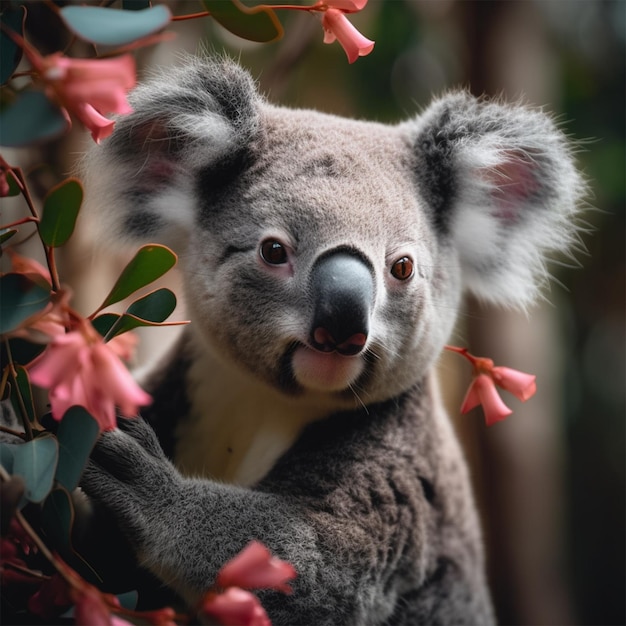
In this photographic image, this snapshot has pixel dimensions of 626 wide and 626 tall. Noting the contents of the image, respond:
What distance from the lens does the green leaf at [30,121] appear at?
98cm

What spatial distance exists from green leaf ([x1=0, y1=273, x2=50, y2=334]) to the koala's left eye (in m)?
0.95

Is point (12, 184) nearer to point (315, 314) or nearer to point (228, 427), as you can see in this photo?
point (315, 314)

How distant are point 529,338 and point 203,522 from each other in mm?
4310

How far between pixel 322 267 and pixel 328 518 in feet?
2.09

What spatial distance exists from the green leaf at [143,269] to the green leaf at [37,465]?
27 cm

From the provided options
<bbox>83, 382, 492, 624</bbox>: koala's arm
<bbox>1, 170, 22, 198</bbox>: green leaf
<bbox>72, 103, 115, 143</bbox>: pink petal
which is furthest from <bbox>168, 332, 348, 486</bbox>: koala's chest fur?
<bbox>72, 103, 115, 143</bbox>: pink petal

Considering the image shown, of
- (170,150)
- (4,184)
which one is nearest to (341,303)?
(4,184)

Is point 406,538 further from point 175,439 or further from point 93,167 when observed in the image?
point 93,167

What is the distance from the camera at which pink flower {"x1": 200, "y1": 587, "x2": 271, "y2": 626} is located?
1004mm

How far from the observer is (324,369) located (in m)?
1.83

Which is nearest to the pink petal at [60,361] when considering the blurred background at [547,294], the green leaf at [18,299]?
the green leaf at [18,299]

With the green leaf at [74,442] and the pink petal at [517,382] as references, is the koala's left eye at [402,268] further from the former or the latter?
the green leaf at [74,442]

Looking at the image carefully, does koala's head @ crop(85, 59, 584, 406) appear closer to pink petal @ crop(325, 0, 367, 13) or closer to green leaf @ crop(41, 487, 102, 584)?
pink petal @ crop(325, 0, 367, 13)

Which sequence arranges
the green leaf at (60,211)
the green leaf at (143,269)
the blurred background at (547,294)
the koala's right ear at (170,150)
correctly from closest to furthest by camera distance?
the green leaf at (60,211) → the green leaf at (143,269) → the koala's right ear at (170,150) → the blurred background at (547,294)
